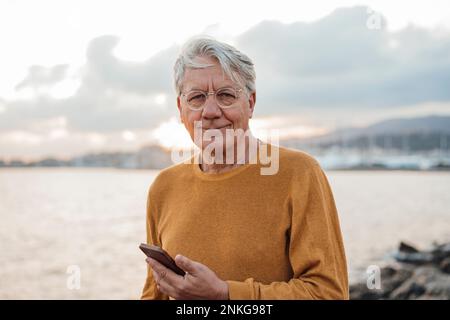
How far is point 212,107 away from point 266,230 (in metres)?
0.55

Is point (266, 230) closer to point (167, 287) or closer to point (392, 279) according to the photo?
point (167, 287)

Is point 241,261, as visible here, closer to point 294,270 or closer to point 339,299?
point 294,270

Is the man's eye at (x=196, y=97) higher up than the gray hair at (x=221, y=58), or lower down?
lower down

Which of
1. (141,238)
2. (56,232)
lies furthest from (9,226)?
(141,238)

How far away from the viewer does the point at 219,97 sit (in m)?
2.06

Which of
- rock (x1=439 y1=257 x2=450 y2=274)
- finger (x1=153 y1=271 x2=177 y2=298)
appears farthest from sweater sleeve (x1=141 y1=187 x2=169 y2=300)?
rock (x1=439 y1=257 x2=450 y2=274)

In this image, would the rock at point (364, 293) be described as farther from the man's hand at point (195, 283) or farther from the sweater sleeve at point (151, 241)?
the man's hand at point (195, 283)

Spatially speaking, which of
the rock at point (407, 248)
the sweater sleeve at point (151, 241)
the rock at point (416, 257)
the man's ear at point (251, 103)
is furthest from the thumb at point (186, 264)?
the rock at point (407, 248)

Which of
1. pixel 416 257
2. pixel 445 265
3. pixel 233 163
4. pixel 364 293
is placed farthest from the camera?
pixel 416 257

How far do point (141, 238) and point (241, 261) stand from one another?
966 inches

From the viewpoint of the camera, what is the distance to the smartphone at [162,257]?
187 cm

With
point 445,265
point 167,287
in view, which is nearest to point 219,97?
point 167,287

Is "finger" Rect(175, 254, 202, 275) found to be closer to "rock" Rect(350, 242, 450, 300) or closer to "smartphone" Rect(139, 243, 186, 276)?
"smartphone" Rect(139, 243, 186, 276)

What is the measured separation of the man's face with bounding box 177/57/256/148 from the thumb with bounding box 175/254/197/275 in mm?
566
